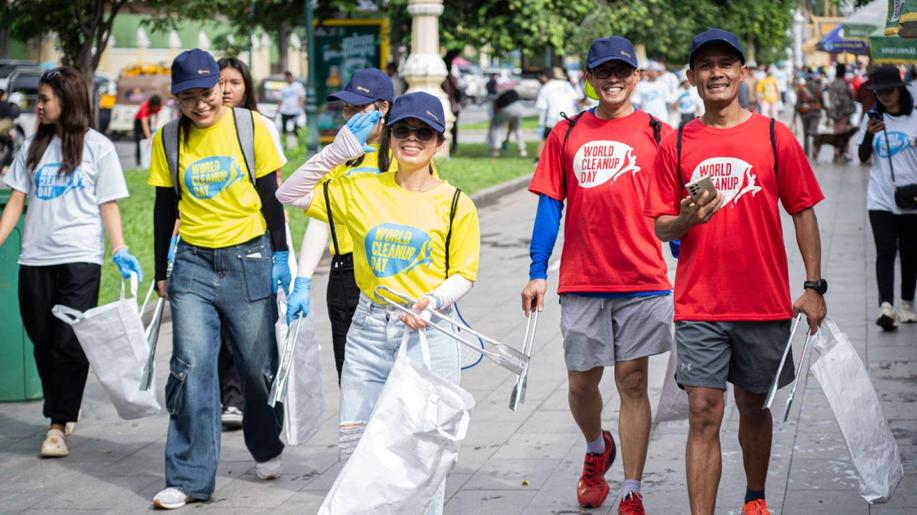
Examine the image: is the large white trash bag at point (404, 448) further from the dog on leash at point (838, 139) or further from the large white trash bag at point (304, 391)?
the dog on leash at point (838, 139)

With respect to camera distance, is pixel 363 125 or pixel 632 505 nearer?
pixel 363 125

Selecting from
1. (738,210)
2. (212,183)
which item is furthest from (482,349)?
(212,183)

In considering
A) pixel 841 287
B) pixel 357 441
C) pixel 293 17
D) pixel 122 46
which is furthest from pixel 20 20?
pixel 122 46

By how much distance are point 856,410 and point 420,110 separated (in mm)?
1788

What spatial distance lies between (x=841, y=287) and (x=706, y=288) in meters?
6.92

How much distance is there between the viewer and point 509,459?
260 inches

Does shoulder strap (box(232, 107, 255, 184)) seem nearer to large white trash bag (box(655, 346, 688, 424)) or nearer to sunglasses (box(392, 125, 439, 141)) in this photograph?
sunglasses (box(392, 125, 439, 141))

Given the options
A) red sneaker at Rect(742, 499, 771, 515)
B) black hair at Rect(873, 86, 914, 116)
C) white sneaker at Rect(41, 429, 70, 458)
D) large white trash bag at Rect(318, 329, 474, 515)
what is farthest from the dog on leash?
large white trash bag at Rect(318, 329, 474, 515)

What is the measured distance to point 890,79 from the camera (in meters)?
9.45

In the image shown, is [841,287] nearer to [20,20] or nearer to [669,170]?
[669,170]

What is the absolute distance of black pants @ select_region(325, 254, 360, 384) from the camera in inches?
217

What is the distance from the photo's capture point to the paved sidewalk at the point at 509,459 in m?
5.89

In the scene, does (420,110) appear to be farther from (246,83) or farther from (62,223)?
(62,223)

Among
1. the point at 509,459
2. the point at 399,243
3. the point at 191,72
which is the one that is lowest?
the point at 509,459
